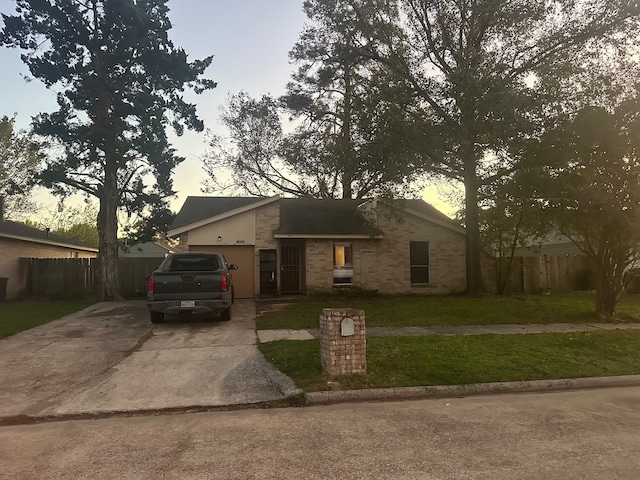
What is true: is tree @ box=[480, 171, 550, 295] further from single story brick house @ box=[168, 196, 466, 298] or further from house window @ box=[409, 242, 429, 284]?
A: house window @ box=[409, 242, 429, 284]

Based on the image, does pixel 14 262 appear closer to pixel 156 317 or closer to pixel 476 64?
pixel 156 317

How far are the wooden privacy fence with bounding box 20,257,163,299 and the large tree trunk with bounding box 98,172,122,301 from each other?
1.06 meters

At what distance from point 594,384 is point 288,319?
288 inches

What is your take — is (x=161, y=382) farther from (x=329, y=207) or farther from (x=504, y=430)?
(x=329, y=207)

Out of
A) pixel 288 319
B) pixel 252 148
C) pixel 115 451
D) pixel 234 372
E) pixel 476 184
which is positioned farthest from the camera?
pixel 252 148

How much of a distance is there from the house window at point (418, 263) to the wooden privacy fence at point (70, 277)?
1090 centimetres

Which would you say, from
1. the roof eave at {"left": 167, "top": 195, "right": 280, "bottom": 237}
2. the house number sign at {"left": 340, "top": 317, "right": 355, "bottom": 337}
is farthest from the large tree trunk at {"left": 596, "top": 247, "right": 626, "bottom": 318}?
Answer: the roof eave at {"left": 167, "top": 195, "right": 280, "bottom": 237}

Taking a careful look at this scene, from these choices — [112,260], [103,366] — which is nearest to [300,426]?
[103,366]

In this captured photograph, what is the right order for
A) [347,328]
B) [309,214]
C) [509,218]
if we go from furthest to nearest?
[309,214] < [509,218] < [347,328]

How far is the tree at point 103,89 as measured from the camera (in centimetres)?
1805

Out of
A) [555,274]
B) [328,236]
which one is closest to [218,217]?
[328,236]

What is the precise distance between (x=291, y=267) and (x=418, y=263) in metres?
5.19

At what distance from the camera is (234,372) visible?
7535 millimetres

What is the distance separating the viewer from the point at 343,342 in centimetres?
691
